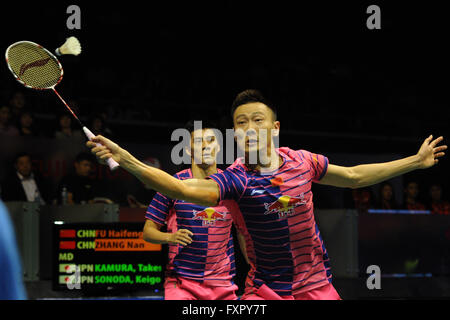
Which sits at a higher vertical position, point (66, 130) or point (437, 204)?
point (66, 130)

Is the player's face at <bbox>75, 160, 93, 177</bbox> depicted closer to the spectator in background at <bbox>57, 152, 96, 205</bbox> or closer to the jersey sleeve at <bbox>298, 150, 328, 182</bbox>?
the spectator in background at <bbox>57, 152, 96, 205</bbox>

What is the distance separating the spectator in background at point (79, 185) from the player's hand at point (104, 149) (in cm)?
418

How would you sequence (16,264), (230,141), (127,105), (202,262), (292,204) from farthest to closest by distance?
1. (127,105)
2. (230,141)
3. (202,262)
4. (292,204)
5. (16,264)

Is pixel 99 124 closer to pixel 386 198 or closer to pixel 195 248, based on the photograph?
pixel 386 198

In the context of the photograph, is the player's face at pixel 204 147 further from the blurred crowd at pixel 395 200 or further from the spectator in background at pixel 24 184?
the blurred crowd at pixel 395 200

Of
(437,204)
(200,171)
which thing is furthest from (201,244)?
(437,204)

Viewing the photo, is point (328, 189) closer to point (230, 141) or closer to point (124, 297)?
point (230, 141)

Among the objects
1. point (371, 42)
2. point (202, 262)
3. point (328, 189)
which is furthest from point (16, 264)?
point (371, 42)

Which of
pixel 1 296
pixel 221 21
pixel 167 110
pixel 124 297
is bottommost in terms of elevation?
pixel 124 297

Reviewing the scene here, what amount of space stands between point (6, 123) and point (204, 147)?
3.68 meters

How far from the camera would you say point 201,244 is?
4621 mm

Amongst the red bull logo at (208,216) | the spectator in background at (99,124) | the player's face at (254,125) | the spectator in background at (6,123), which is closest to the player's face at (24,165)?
the spectator in background at (6,123)

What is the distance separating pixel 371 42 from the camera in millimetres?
→ 14258

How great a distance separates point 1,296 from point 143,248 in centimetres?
524
